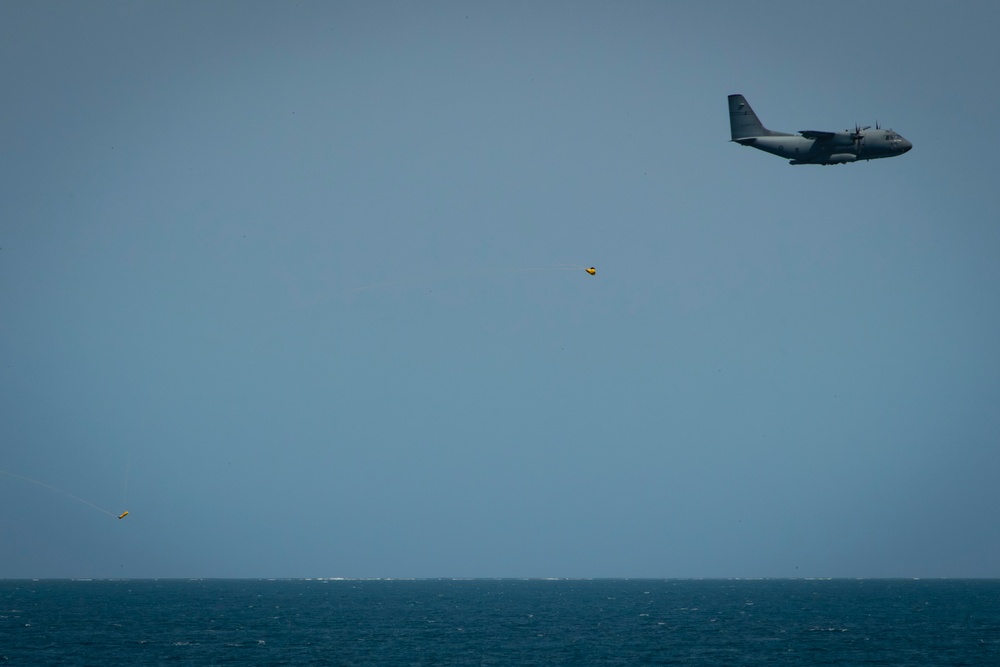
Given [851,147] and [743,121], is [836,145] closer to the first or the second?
[851,147]

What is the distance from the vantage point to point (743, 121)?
330 ft

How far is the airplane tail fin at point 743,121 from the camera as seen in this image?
100 meters

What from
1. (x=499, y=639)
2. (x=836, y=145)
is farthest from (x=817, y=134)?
(x=499, y=639)

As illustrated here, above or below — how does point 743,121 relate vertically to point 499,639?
above

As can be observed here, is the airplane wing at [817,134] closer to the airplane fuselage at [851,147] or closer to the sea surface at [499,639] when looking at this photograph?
the airplane fuselage at [851,147]

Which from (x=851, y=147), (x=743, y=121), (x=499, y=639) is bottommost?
(x=499, y=639)

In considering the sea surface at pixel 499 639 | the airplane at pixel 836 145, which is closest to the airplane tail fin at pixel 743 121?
the airplane at pixel 836 145

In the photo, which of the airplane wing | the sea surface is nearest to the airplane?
the airplane wing

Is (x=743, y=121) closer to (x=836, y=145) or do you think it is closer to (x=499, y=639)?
(x=836, y=145)

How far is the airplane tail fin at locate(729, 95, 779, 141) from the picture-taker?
100188mm

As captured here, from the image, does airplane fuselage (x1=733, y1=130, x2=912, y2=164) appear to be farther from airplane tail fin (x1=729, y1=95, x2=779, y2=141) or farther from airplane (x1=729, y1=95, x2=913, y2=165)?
airplane tail fin (x1=729, y1=95, x2=779, y2=141)

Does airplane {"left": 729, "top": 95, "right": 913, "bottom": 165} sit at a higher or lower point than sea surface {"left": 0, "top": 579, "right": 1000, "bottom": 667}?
higher

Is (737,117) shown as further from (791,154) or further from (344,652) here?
(344,652)

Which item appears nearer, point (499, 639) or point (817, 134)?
point (817, 134)
